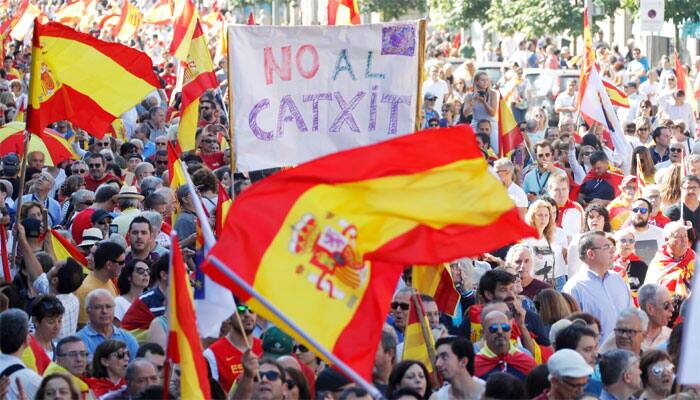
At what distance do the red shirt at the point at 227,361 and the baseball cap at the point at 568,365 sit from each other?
1.75 metres

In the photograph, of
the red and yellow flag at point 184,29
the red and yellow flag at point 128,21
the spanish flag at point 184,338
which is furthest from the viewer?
the red and yellow flag at point 128,21

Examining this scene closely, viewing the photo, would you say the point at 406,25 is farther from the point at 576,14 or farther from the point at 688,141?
the point at 576,14

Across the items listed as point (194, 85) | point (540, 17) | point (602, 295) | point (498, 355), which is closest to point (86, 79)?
point (194, 85)

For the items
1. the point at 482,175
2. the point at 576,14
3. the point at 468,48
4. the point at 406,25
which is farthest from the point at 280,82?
the point at 468,48

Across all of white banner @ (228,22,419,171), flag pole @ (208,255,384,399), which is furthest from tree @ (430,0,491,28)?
flag pole @ (208,255,384,399)

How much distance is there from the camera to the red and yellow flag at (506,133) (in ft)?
54.7

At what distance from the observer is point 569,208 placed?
1302 centimetres

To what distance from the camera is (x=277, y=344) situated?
28.7 ft

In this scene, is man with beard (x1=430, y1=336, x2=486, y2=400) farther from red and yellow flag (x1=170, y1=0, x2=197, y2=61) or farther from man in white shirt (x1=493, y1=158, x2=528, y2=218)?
red and yellow flag (x1=170, y1=0, x2=197, y2=61)

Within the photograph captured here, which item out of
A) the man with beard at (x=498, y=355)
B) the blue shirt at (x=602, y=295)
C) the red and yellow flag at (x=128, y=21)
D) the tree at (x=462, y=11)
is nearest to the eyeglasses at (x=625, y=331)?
the man with beard at (x=498, y=355)

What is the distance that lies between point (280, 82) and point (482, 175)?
178 inches

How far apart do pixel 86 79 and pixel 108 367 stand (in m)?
4.45

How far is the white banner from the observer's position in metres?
11.3

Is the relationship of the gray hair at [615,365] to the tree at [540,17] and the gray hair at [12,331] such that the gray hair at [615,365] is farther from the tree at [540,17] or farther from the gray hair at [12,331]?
the tree at [540,17]
